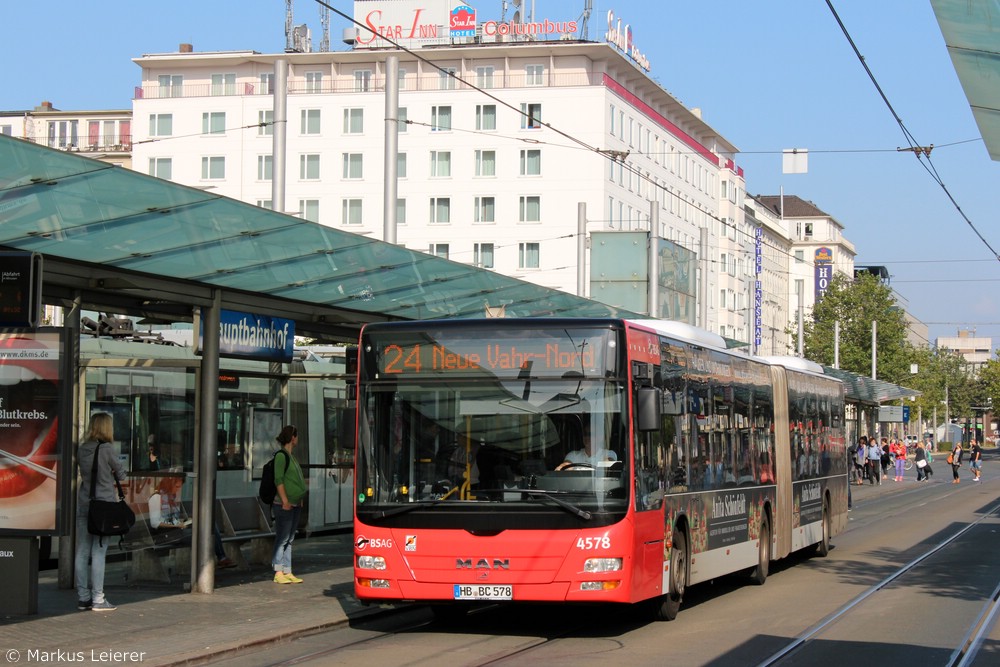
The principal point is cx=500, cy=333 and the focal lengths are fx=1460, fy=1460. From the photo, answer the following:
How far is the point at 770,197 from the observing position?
550ft

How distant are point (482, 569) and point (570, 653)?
3.65 ft

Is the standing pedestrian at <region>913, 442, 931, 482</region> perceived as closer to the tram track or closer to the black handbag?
the tram track

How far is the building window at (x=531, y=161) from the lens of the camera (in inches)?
3157

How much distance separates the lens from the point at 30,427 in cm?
1298

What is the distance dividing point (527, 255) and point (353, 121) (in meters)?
12.7

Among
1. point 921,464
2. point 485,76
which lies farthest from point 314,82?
point 921,464

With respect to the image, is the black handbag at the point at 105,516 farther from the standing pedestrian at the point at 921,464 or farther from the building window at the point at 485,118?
the building window at the point at 485,118

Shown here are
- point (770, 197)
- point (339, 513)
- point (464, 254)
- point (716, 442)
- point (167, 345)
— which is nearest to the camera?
point (716, 442)

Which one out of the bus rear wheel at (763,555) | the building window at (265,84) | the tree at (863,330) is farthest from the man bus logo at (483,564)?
the tree at (863,330)

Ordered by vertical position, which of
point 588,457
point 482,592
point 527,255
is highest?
point 527,255

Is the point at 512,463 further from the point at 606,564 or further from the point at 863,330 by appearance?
the point at 863,330

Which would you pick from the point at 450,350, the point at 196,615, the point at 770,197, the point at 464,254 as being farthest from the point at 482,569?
the point at 770,197

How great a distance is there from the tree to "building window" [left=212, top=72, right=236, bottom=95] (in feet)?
125

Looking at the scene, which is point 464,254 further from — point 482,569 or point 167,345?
point 482,569
